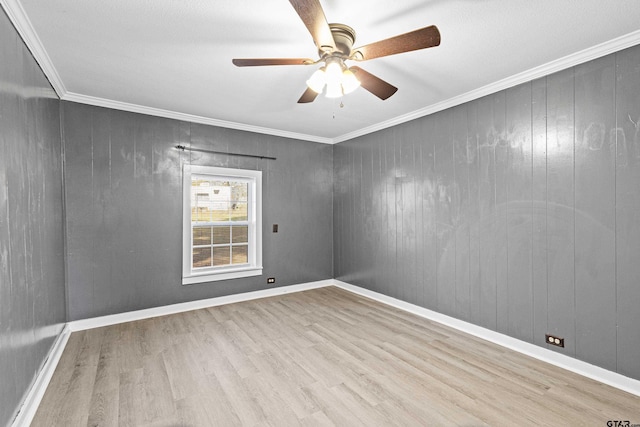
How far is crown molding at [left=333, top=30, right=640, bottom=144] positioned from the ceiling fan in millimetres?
1517

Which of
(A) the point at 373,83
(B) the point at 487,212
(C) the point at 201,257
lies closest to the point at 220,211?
(C) the point at 201,257

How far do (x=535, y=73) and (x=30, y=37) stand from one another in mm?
4048

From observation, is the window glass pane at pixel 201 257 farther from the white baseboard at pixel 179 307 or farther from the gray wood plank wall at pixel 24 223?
the gray wood plank wall at pixel 24 223

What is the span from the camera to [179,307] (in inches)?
157

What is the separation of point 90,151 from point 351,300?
381 centimetres

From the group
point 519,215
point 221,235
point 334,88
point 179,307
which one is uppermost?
point 334,88

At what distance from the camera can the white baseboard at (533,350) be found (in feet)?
7.55

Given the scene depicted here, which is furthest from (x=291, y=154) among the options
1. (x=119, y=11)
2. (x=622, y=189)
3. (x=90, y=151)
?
(x=622, y=189)

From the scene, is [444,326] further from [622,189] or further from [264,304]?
[264,304]

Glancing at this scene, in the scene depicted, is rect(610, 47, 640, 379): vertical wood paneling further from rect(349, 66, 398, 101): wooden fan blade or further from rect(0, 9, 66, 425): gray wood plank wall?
rect(0, 9, 66, 425): gray wood plank wall

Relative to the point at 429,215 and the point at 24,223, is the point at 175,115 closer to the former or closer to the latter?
the point at 24,223

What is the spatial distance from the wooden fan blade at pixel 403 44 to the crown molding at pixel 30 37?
2112 mm

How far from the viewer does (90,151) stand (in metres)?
3.47

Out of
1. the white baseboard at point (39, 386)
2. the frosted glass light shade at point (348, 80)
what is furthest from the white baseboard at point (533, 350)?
the white baseboard at point (39, 386)
